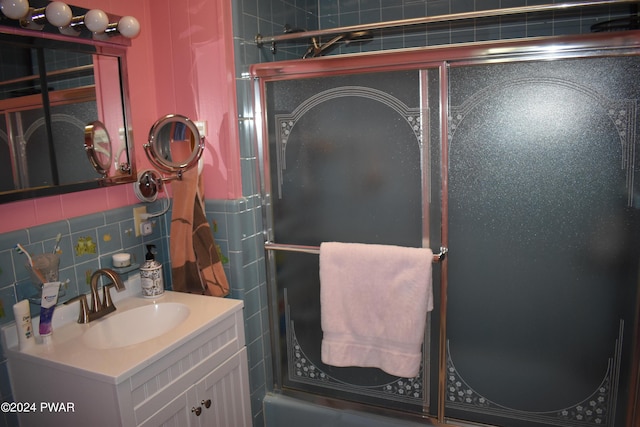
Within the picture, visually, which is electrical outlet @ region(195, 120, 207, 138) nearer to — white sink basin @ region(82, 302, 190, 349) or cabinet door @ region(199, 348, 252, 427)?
white sink basin @ region(82, 302, 190, 349)

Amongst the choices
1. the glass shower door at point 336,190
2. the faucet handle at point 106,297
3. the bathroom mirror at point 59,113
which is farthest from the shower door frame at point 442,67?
the faucet handle at point 106,297

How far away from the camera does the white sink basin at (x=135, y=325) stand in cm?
160

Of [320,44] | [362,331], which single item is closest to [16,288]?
[362,331]

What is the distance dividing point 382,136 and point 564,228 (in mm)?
690

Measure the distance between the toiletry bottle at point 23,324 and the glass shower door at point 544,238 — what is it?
139cm

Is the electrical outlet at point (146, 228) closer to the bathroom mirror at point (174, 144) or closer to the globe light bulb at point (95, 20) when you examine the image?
the bathroom mirror at point (174, 144)

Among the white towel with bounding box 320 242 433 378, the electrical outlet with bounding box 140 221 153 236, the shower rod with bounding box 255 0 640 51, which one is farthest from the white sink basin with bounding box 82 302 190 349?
the shower rod with bounding box 255 0 640 51

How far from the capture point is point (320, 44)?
7.68ft

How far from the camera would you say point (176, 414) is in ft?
4.86

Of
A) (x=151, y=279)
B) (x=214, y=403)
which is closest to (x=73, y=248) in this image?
(x=151, y=279)

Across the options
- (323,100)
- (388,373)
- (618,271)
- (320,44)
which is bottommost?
(388,373)

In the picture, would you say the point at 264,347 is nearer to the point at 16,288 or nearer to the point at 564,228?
the point at 16,288

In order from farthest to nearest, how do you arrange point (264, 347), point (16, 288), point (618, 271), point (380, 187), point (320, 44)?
point (320, 44) → point (264, 347) → point (380, 187) → point (618, 271) → point (16, 288)

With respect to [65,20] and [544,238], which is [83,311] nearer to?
[65,20]
